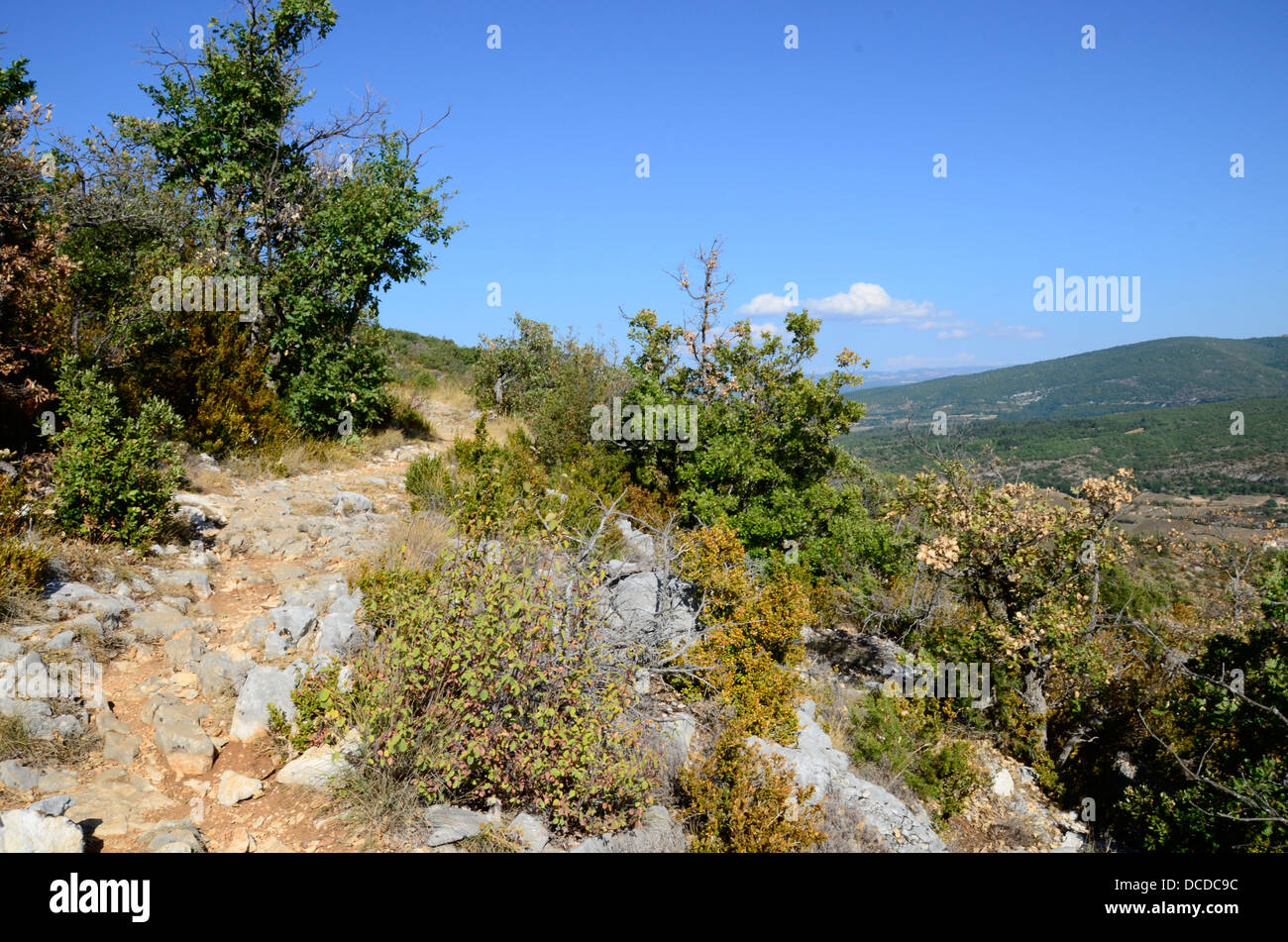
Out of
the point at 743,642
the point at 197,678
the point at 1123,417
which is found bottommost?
the point at 743,642

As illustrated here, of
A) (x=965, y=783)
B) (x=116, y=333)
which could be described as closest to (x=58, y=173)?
(x=116, y=333)

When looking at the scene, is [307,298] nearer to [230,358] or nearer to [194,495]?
[230,358]

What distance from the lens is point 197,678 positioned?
4.78 meters

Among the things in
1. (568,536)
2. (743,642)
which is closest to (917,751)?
(743,642)

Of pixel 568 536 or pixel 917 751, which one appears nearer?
pixel 568 536

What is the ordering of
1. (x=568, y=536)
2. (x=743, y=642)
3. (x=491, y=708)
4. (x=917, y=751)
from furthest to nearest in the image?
1. (x=917, y=751)
2. (x=743, y=642)
3. (x=568, y=536)
4. (x=491, y=708)

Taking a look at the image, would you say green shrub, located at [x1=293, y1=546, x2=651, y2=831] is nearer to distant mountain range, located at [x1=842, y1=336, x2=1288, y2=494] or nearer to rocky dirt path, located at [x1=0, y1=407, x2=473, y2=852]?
rocky dirt path, located at [x1=0, y1=407, x2=473, y2=852]

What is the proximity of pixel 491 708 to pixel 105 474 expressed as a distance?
14.7 ft

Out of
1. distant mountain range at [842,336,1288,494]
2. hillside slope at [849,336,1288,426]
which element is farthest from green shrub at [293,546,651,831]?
hillside slope at [849,336,1288,426]

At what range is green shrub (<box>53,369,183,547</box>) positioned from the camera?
5.82 m

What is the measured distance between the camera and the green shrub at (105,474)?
229 inches

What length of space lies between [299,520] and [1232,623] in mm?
10999

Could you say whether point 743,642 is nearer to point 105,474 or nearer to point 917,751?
point 917,751

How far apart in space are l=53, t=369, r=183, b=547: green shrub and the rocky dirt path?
41 cm
